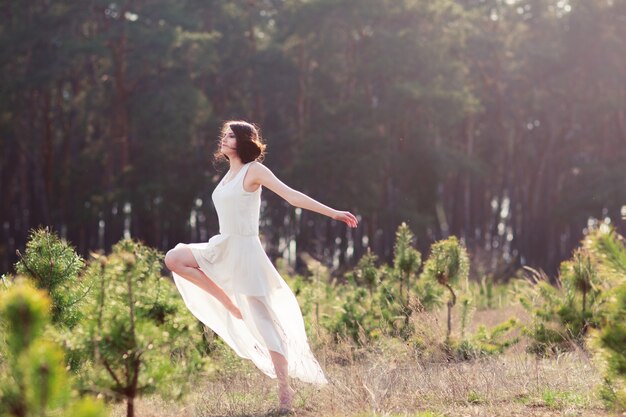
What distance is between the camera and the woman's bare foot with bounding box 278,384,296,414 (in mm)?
5621

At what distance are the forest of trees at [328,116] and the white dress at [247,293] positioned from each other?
20.0 meters

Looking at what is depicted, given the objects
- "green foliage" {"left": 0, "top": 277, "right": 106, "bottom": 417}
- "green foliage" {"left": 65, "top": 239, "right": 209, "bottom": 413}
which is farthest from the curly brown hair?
"green foliage" {"left": 0, "top": 277, "right": 106, "bottom": 417}

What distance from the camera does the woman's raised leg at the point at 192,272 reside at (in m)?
6.04

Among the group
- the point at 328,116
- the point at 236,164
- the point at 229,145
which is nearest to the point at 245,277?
the point at 236,164

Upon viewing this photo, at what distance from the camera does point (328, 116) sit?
103ft

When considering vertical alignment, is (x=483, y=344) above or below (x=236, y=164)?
below

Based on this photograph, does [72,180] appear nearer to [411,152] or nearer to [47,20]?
[47,20]

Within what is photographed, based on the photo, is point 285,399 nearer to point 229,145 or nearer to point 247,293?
point 247,293

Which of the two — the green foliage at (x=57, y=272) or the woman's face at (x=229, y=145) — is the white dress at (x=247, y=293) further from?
the green foliage at (x=57, y=272)

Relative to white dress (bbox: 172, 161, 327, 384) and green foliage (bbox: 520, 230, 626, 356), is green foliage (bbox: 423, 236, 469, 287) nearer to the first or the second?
green foliage (bbox: 520, 230, 626, 356)

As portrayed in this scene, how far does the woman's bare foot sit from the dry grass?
8 cm

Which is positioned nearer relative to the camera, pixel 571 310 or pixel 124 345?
pixel 124 345

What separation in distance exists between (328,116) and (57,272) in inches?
Result: 1013

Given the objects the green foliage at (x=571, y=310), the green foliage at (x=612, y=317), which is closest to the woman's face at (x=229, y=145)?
the green foliage at (x=612, y=317)
